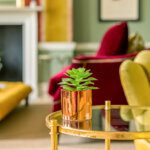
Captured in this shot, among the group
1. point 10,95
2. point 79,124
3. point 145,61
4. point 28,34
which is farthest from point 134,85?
point 28,34

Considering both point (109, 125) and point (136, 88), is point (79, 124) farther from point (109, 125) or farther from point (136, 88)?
point (136, 88)

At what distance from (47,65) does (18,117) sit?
1.56 meters

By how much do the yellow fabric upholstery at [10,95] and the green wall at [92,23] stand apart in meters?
1.48

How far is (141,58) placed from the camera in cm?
287

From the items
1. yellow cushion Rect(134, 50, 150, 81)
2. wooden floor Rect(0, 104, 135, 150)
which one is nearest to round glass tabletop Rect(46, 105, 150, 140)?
yellow cushion Rect(134, 50, 150, 81)

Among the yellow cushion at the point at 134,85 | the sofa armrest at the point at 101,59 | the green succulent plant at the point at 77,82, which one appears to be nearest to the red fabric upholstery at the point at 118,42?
the sofa armrest at the point at 101,59

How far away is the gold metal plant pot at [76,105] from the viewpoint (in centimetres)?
211

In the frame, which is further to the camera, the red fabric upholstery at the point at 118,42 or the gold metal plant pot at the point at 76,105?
the red fabric upholstery at the point at 118,42

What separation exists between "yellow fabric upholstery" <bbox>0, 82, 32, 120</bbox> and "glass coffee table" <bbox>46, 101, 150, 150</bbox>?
156 centimetres

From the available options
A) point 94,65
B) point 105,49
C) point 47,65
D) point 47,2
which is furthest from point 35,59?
point 94,65

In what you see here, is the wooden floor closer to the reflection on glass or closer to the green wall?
the reflection on glass

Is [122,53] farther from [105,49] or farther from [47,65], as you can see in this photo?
[47,65]

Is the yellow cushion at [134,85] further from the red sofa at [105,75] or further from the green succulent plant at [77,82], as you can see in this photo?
the red sofa at [105,75]

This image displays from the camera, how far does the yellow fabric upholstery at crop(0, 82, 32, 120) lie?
154 inches
